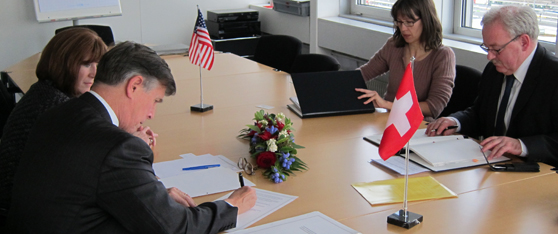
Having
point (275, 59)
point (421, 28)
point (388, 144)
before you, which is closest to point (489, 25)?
point (421, 28)

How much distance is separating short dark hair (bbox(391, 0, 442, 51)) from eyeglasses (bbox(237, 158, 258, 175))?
55.9 inches

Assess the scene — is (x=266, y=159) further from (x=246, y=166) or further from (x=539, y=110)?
(x=539, y=110)

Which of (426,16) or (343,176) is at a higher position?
(426,16)

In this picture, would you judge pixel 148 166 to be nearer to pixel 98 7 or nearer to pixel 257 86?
pixel 257 86

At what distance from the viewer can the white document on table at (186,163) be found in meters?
2.04

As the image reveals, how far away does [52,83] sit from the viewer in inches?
85.4

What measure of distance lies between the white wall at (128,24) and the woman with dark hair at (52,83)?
3.72 metres

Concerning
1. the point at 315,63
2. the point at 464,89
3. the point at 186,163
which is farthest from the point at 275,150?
the point at 315,63

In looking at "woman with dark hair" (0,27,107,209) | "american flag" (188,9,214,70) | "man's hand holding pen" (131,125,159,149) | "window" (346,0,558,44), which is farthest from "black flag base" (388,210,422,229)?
"window" (346,0,558,44)

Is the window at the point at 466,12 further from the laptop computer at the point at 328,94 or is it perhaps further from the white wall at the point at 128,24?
the white wall at the point at 128,24

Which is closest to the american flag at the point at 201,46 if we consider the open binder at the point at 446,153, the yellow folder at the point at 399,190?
the open binder at the point at 446,153

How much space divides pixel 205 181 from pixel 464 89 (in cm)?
182

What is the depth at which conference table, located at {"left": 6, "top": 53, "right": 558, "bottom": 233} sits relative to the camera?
161 cm

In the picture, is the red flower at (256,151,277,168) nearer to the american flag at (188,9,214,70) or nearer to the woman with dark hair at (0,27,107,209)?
the woman with dark hair at (0,27,107,209)
